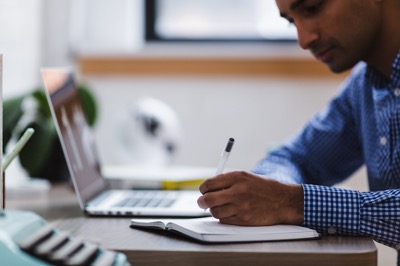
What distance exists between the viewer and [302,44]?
1529mm

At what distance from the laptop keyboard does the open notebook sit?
272 mm

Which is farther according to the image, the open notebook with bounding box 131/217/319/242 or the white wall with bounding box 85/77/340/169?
the white wall with bounding box 85/77/340/169

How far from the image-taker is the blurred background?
2.89 meters

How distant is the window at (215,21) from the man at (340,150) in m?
1.25

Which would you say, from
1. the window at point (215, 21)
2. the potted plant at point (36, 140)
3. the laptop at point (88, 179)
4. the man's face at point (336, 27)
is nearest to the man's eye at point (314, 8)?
the man's face at point (336, 27)

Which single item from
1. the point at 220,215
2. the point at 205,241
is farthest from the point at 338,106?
the point at 205,241

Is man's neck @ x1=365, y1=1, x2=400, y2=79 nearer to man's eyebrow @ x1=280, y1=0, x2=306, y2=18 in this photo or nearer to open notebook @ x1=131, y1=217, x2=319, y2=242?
man's eyebrow @ x1=280, y1=0, x2=306, y2=18

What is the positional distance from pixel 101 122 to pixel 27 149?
1097 millimetres

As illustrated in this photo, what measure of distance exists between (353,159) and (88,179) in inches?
25.6

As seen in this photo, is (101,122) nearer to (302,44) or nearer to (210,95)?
(210,95)

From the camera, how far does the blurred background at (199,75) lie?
2893 mm

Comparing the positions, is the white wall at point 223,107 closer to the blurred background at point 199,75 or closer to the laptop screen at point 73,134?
the blurred background at point 199,75

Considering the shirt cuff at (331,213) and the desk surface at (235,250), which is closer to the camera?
the desk surface at (235,250)

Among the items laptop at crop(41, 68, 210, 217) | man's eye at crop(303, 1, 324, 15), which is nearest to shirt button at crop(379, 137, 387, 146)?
man's eye at crop(303, 1, 324, 15)
